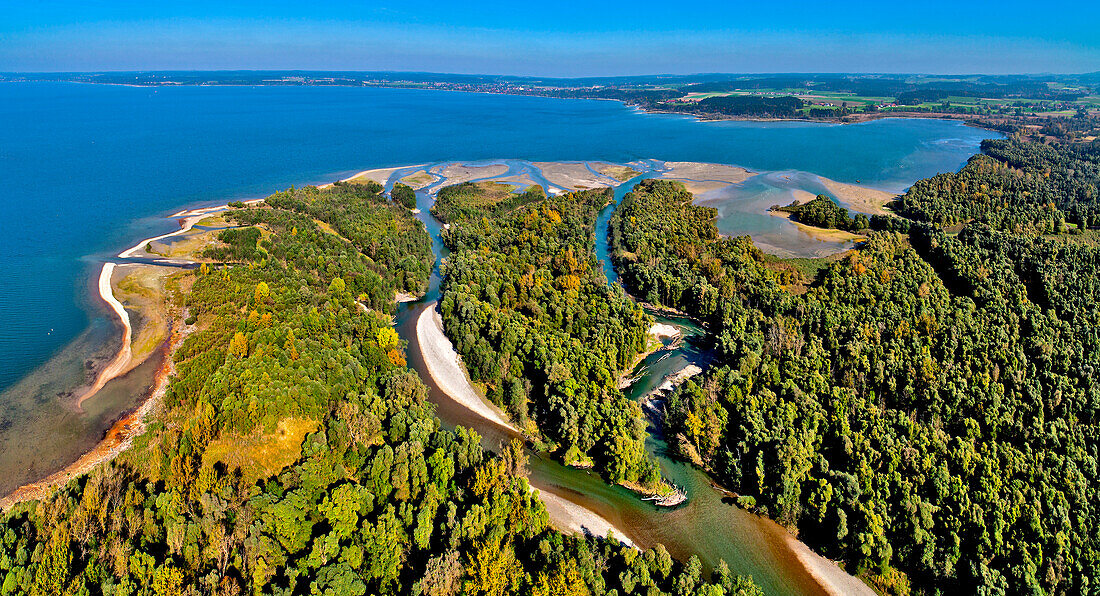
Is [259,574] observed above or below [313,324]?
below

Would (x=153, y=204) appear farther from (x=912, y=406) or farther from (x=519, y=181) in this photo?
(x=912, y=406)

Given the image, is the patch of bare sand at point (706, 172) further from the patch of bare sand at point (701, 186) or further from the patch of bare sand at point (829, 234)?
the patch of bare sand at point (829, 234)

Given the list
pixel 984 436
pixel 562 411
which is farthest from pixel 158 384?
pixel 984 436

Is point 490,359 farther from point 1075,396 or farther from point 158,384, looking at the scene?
point 1075,396

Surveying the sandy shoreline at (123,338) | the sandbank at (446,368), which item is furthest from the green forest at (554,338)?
the sandy shoreline at (123,338)

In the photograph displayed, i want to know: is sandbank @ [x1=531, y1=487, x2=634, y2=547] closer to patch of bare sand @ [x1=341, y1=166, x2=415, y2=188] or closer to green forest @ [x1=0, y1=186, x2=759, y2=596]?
green forest @ [x1=0, y1=186, x2=759, y2=596]
